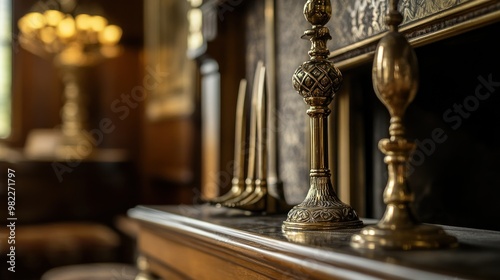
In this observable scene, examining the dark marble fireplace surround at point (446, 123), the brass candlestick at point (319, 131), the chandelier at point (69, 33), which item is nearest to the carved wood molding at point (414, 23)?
the dark marble fireplace surround at point (446, 123)

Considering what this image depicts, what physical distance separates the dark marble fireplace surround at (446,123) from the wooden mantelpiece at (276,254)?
0.16 metres

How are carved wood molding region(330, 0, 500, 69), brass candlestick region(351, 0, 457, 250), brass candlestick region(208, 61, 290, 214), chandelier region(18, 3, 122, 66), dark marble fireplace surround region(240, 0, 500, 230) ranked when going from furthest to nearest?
chandelier region(18, 3, 122, 66)
brass candlestick region(208, 61, 290, 214)
dark marble fireplace surround region(240, 0, 500, 230)
carved wood molding region(330, 0, 500, 69)
brass candlestick region(351, 0, 457, 250)

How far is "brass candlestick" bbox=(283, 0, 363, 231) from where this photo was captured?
1.18m

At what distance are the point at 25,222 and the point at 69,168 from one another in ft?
1.76

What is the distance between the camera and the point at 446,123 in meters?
1.42

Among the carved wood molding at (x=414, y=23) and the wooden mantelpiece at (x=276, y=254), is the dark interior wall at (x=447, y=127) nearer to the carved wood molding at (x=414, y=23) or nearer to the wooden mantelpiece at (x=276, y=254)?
the carved wood molding at (x=414, y=23)

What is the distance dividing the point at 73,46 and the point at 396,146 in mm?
5677

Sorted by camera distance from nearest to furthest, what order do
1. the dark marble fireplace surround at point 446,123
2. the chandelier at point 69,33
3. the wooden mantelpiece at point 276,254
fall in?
the wooden mantelpiece at point 276,254
the dark marble fireplace surround at point 446,123
the chandelier at point 69,33

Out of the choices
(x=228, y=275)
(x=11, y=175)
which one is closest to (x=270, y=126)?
(x=228, y=275)

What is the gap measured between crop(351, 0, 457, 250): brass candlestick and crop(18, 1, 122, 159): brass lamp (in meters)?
5.46

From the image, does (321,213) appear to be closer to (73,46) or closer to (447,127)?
(447,127)

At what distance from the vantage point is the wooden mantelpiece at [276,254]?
30.1 inches

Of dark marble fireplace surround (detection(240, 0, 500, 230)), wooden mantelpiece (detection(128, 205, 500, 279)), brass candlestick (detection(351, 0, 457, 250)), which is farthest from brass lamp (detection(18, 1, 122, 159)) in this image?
brass candlestick (detection(351, 0, 457, 250))

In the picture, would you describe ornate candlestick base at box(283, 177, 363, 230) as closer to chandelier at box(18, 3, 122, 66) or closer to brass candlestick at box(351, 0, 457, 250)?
brass candlestick at box(351, 0, 457, 250)
